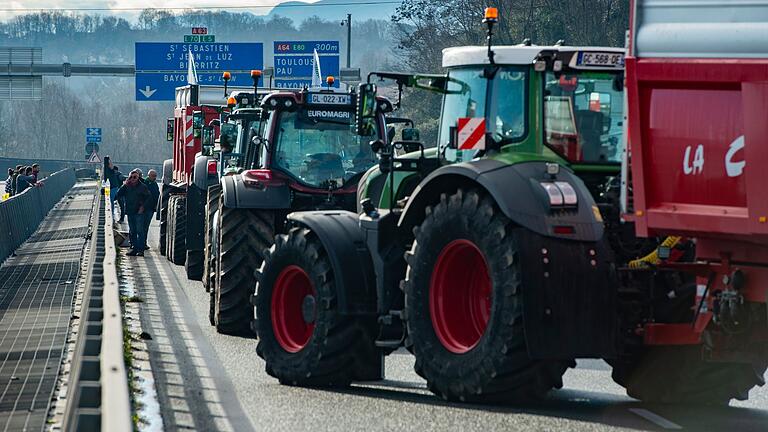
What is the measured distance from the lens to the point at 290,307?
12.0 m

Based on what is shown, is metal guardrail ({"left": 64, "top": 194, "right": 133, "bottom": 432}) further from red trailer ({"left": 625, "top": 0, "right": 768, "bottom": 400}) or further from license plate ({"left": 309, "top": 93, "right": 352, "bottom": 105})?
license plate ({"left": 309, "top": 93, "right": 352, "bottom": 105})

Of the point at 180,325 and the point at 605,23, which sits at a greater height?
the point at 605,23

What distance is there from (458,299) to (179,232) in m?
16.6

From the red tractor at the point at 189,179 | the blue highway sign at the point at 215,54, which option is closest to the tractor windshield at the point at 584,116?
the red tractor at the point at 189,179

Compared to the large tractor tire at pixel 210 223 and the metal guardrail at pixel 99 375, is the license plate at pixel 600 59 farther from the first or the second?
the large tractor tire at pixel 210 223

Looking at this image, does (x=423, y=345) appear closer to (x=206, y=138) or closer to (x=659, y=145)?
(x=659, y=145)

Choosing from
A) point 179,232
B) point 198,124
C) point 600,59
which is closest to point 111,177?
point 198,124

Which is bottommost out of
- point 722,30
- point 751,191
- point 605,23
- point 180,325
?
point 180,325

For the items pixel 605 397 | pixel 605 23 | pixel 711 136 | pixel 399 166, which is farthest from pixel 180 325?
pixel 605 23

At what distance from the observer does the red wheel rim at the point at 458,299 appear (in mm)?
9867

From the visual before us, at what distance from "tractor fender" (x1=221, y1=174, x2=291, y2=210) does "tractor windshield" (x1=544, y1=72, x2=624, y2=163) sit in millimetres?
6310

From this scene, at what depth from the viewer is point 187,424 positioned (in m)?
9.36

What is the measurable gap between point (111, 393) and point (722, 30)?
392 centimetres

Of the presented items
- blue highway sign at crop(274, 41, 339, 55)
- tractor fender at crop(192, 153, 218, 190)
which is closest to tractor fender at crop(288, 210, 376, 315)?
tractor fender at crop(192, 153, 218, 190)
